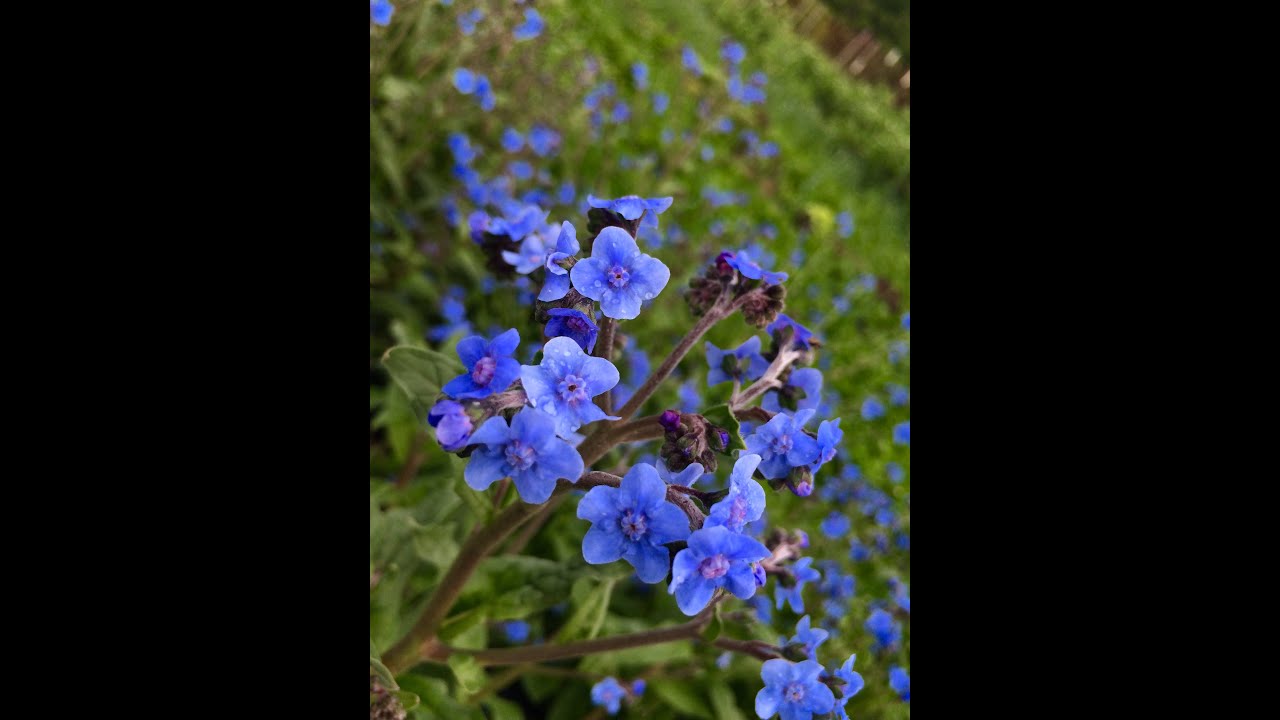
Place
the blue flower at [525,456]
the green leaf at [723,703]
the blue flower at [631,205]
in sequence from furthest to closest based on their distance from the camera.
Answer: the green leaf at [723,703], the blue flower at [631,205], the blue flower at [525,456]

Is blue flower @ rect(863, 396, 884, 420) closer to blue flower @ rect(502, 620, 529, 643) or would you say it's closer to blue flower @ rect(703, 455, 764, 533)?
blue flower @ rect(502, 620, 529, 643)

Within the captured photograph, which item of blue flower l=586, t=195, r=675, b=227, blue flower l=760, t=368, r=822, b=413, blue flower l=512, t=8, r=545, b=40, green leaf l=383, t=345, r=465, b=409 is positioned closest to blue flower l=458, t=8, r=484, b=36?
blue flower l=512, t=8, r=545, b=40

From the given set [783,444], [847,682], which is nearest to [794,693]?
[847,682]

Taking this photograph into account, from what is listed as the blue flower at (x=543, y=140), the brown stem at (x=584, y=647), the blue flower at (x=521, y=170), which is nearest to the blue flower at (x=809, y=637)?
the brown stem at (x=584, y=647)

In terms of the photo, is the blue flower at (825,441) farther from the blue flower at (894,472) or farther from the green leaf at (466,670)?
the blue flower at (894,472)

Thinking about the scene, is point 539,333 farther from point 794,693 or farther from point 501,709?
point 794,693

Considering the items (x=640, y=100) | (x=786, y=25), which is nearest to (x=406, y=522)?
(x=640, y=100)
